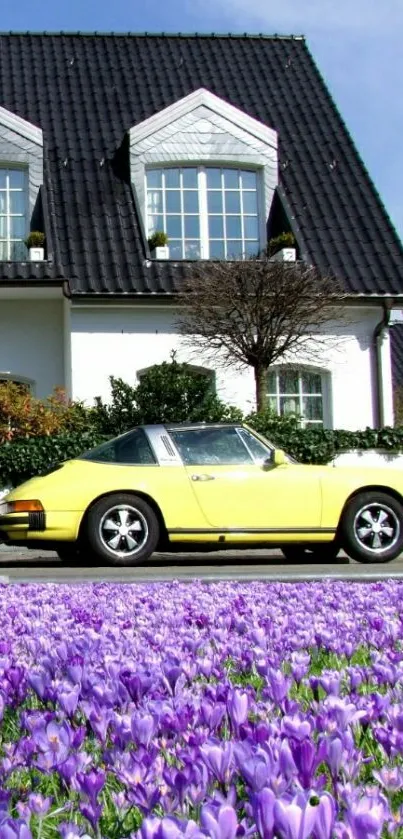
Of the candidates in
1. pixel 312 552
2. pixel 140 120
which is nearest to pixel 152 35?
pixel 140 120

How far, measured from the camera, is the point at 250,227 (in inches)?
864

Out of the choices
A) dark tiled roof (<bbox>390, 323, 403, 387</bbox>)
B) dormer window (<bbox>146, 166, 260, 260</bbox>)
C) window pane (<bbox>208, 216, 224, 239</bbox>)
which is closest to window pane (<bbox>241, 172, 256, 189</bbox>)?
dormer window (<bbox>146, 166, 260, 260</bbox>)

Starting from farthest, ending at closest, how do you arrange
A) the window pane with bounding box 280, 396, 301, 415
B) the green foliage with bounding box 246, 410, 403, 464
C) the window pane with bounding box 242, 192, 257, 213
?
the window pane with bounding box 242, 192, 257, 213 → the window pane with bounding box 280, 396, 301, 415 → the green foliage with bounding box 246, 410, 403, 464

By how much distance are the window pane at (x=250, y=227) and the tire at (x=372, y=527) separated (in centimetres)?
1150

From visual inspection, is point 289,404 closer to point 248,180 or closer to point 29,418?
point 248,180

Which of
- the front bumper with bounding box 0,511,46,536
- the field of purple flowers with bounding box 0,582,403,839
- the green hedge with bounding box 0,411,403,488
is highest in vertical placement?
the green hedge with bounding box 0,411,403,488

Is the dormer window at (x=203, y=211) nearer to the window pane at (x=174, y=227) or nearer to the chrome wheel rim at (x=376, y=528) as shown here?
the window pane at (x=174, y=227)

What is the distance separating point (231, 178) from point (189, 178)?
873 millimetres

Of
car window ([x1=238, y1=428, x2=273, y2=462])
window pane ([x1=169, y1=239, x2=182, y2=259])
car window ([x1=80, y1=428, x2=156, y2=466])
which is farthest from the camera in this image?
window pane ([x1=169, y1=239, x2=182, y2=259])

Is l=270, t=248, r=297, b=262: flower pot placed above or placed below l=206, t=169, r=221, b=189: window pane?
below

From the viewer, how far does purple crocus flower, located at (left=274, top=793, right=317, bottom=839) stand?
150 cm

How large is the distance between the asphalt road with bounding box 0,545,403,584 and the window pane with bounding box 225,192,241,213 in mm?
10666

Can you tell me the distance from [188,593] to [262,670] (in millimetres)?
2676

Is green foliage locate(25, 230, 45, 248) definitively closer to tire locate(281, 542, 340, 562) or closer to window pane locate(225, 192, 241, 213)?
window pane locate(225, 192, 241, 213)
